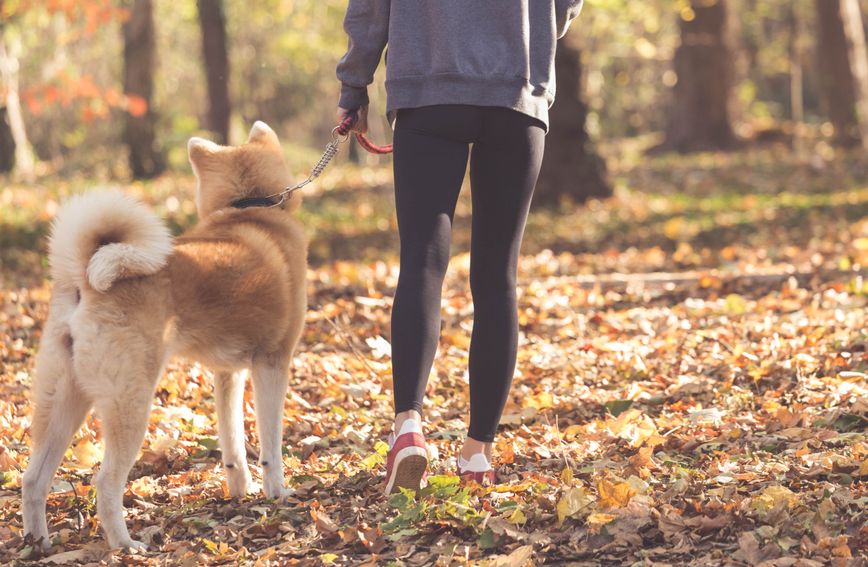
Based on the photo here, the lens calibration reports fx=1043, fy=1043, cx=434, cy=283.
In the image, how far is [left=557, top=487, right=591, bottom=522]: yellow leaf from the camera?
3451 millimetres

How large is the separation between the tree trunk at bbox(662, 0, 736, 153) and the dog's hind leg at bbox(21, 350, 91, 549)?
17.7m

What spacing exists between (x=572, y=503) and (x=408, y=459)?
577 mm

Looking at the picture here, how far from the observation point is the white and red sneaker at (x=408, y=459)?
11.8 feet

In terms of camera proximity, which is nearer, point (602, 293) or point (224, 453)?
point (224, 453)

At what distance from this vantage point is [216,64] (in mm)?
19969

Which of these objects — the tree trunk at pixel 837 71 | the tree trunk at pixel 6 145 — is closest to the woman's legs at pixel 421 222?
the tree trunk at pixel 837 71

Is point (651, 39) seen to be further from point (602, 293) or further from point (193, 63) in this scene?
point (602, 293)

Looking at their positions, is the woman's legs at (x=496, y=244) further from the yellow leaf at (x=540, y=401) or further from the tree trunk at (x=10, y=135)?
the tree trunk at (x=10, y=135)

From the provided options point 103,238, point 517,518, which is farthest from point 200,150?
point 517,518

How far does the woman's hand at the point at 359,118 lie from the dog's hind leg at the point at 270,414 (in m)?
0.93

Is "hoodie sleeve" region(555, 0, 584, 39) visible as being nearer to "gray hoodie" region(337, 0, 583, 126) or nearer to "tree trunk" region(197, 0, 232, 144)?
"gray hoodie" region(337, 0, 583, 126)

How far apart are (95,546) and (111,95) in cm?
1216

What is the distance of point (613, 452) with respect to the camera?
14.4 feet

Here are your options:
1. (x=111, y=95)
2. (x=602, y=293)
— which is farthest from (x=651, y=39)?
(x=602, y=293)
